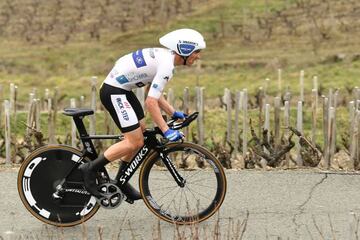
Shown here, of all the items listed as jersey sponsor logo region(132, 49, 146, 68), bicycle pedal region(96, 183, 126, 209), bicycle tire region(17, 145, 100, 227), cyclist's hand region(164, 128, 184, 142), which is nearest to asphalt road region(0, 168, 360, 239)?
bicycle tire region(17, 145, 100, 227)

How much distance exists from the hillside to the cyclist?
12.1 metres

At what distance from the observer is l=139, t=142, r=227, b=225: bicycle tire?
6.73 meters

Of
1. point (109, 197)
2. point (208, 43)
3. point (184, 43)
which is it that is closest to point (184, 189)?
point (109, 197)

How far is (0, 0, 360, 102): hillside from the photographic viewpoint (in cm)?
2103

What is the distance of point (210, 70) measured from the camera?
2211 cm

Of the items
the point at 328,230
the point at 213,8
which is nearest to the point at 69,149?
the point at 328,230

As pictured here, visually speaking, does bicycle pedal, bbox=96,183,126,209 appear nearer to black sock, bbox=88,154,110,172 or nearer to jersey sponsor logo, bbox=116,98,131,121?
black sock, bbox=88,154,110,172

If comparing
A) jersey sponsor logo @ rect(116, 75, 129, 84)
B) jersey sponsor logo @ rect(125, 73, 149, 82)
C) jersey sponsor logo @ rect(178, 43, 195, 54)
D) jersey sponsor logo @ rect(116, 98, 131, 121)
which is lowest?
jersey sponsor logo @ rect(116, 98, 131, 121)

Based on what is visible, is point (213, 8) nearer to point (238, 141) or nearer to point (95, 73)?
point (95, 73)

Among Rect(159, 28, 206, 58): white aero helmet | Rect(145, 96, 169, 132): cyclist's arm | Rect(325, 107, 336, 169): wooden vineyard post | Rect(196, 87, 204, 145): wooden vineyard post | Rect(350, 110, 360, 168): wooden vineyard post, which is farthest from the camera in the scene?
Rect(196, 87, 204, 145): wooden vineyard post

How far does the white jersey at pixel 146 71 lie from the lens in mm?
6410

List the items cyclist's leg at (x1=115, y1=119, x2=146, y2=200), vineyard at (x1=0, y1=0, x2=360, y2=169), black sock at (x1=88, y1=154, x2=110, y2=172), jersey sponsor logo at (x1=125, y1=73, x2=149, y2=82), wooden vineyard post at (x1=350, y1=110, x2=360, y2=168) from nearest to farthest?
jersey sponsor logo at (x1=125, y1=73, x2=149, y2=82), black sock at (x1=88, y1=154, x2=110, y2=172), cyclist's leg at (x1=115, y1=119, x2=146, y2=200), wooden vineyard post at (x1=350, y1=110, x2=360, y2=168), vineyard at (x1=0, y1=0, x2=360, y2=169)

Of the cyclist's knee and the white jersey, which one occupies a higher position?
the white jersey

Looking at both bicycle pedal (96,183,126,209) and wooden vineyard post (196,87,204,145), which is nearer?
bicycle pedal (96,183,126,209)
